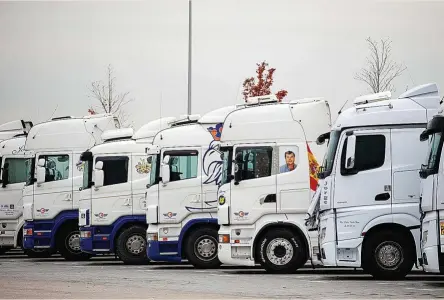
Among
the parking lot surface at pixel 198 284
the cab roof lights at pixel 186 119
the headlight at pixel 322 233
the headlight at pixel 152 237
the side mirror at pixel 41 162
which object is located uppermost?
the cab roof lights at pixel 186 119

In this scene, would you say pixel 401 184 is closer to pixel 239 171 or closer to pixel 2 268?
pixel 239 171

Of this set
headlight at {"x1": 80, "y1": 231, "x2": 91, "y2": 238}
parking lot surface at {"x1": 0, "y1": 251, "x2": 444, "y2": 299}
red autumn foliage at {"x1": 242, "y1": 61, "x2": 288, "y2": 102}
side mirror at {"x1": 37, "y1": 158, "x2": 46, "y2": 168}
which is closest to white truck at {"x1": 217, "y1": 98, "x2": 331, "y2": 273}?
parking lot surface at {"x1": 0, "y1": 251, "x2": 444, "y2": 299}

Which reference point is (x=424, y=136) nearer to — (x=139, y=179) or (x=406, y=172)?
(x=406, y=172)

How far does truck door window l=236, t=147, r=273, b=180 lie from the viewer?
922 inches

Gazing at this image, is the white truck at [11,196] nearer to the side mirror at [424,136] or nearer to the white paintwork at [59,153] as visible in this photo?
the white paintwork at [59,153]

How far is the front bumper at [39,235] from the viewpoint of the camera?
30.7 meters

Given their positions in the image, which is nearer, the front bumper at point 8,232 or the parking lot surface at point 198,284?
the parking lot surface at point 198,284

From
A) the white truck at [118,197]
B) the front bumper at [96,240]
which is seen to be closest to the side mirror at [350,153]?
the white truck at [118,197]

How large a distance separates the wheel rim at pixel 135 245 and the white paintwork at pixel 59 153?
284 centimetres

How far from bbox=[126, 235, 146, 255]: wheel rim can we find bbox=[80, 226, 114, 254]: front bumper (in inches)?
21.4

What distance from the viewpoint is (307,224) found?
22.6 meters

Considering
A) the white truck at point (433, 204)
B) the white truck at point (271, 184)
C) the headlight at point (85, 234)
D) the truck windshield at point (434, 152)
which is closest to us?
the white truck at point (433, 204)

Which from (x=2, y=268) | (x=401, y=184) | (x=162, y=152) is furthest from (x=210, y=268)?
(x=401, y=184)

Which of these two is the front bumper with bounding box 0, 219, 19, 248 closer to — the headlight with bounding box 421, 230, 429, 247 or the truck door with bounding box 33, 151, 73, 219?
the truck door with bounding box 33, 151, 73, 219
